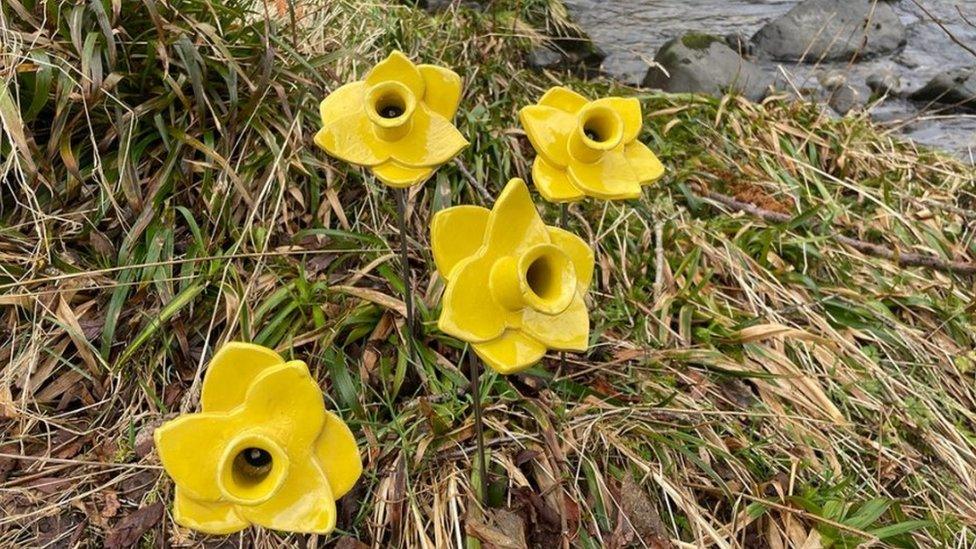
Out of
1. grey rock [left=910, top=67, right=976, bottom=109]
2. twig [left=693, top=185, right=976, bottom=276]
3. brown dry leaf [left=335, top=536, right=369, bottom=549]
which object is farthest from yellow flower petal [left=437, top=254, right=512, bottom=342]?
grey rock [left=910, top=67, right=976, bottom=109]

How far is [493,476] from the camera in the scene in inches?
57.7

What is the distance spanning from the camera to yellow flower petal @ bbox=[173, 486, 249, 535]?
0.92 m

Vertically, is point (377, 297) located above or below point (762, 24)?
above

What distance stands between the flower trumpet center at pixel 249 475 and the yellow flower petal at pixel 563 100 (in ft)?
2.73

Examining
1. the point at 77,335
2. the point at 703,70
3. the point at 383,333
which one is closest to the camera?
the point at 77,335

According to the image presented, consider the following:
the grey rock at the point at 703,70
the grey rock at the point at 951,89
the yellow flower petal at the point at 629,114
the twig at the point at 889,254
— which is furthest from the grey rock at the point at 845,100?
the yellow flower petal at the point at 629,114

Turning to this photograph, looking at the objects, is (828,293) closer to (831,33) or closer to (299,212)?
(299,212)

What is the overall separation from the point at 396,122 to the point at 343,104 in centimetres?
17

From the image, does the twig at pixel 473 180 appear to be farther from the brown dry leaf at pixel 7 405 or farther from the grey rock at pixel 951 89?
the grey rock at pixel 951 89

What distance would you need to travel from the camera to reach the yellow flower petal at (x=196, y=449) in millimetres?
896

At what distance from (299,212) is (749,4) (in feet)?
11.8

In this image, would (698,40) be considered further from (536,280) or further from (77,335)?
(77,335)

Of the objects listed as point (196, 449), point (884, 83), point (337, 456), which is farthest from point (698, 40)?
point (196, 449)

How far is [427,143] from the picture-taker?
1229 mm
